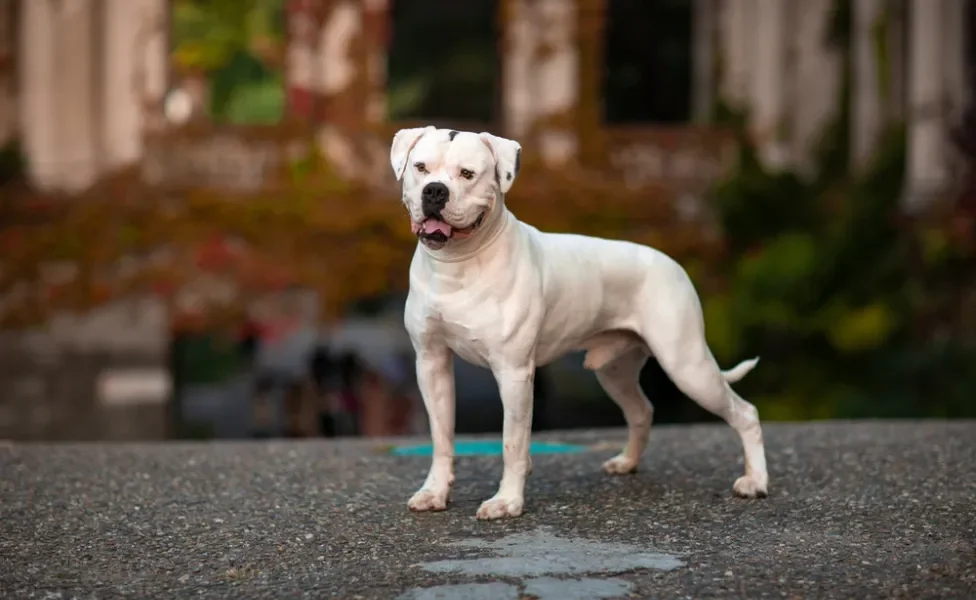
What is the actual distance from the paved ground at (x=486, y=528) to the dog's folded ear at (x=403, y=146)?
1467mm

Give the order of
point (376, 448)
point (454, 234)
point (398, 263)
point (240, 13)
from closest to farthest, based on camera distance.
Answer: point (454, 234) → point (376, 448) → point (398, 263) → point (240, 13)

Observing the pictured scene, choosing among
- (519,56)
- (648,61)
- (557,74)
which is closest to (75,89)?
(519,56)

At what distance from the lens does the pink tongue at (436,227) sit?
5.77 m

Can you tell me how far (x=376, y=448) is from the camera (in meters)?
8.94

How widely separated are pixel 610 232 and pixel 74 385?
6170 mm

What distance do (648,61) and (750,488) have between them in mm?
12020

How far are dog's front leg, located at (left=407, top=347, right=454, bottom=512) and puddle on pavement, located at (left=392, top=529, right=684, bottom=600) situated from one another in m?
0.67

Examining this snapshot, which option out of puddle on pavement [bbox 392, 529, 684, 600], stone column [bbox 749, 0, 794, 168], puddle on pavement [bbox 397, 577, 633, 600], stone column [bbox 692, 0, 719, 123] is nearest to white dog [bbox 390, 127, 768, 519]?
puddle on pavement [bbox 392, 529, 684, 600]

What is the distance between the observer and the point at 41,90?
16.6 meters

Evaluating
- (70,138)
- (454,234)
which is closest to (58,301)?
(70,138)

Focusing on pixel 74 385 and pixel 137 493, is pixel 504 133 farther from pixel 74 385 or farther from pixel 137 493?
pixel 137 493

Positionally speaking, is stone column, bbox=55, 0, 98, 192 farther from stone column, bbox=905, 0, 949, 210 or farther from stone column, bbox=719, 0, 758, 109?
stone column, bbox=905, 0, 949, 210

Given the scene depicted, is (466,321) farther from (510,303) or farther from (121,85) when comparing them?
(121,85)

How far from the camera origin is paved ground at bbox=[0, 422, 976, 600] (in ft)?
16.4
